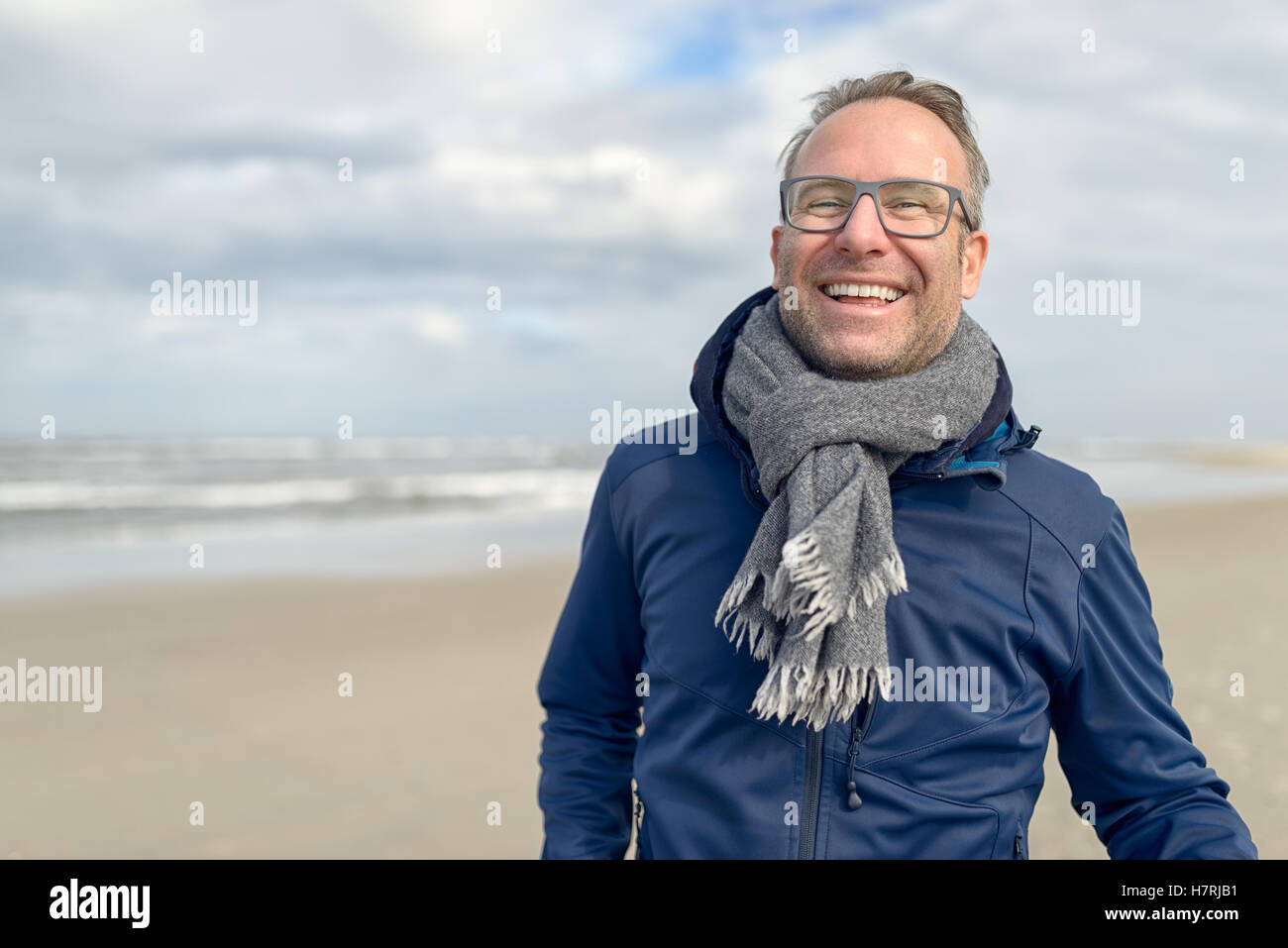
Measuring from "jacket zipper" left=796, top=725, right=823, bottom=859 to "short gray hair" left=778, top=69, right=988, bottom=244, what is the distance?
39.1 inches

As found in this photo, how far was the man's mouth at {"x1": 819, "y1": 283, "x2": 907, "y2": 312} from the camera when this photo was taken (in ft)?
5.46

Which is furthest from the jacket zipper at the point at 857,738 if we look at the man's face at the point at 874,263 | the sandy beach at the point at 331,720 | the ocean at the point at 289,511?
the ocean at the point at 289,511

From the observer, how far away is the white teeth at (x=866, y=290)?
1.66 m

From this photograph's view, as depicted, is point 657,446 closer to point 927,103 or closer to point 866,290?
point 866,290

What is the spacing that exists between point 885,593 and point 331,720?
16.0ft

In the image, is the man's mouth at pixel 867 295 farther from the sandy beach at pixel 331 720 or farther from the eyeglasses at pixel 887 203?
the sandy beach at pixel 331 720

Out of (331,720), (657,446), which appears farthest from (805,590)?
(331,720)

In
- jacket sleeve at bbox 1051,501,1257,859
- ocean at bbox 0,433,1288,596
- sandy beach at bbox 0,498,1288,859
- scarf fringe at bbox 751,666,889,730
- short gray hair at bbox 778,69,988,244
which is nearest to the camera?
scarf fringe at bbox 751,666,889,730

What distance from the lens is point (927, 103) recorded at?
5.94 feet

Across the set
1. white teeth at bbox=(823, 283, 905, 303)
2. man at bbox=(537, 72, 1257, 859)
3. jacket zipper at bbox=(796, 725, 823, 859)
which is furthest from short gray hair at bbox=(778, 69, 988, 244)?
jacket zipper at bbox=(796, 725, 823, 859)

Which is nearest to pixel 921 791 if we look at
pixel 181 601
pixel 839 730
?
pixel 839 730

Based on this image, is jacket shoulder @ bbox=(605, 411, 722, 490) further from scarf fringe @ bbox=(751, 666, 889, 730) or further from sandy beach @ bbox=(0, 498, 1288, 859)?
sandy beach @ bbox=(0, 498, 1288, 859)
